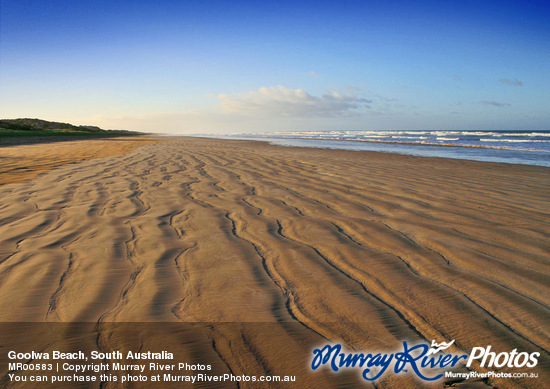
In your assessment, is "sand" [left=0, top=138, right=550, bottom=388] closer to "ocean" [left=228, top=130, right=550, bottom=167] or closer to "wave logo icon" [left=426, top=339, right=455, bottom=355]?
"wave logo icon" [left=426, top=339, right=455, bottom=355]

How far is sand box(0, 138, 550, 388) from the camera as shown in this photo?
1603 mm

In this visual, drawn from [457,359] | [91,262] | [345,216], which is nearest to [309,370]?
[457,359]

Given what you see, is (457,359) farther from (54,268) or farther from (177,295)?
(54,268)

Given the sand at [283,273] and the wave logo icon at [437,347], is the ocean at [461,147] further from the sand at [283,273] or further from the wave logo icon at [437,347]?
the wave logo icon at [437,347]

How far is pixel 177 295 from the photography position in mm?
2002

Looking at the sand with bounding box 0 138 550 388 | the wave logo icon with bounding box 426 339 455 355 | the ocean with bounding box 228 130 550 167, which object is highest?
the ocean with bounding box 228 130 550 167

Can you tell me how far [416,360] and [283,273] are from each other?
1031 mm

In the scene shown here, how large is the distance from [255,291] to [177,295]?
47 cm

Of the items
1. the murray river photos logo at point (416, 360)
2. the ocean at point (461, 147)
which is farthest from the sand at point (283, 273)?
the ocean at point (461, 147)

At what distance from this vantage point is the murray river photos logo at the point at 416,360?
4.70 feet

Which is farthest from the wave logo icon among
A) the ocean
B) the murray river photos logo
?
the ocean

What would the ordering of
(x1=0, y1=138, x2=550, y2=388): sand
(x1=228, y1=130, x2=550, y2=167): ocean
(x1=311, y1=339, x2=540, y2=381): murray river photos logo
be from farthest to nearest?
(x1=228, y1=130, x2=550, y2=167): ocean → (x1=0, y1=138, x2=550, y2=388): sand → (x1=311, y1=339, x2=540, y2=381): murray river photos logo

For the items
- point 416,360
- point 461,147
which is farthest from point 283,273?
point 461,147

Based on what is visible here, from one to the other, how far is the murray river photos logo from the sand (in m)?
0.04
